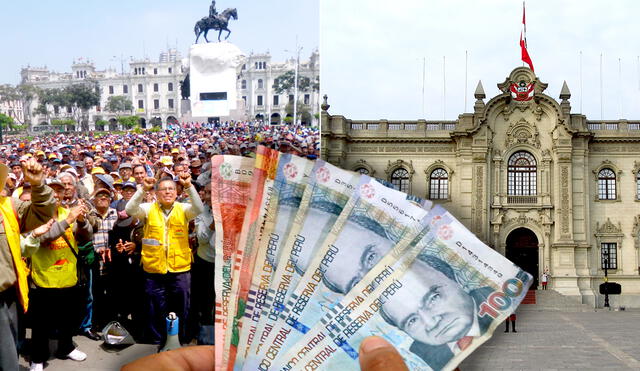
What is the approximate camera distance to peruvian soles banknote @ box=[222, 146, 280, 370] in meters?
1.63

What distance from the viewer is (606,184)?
20.6 metres

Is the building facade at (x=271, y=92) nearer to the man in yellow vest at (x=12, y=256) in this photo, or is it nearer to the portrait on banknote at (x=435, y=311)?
the man in yellow vest at (x=12, y=256)

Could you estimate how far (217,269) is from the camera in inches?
68.2

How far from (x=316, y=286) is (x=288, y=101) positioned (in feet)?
12.4

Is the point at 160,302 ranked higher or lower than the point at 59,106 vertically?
lower

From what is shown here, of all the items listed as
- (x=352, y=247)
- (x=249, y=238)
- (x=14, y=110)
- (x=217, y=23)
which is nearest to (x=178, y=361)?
(x=249, y=238)

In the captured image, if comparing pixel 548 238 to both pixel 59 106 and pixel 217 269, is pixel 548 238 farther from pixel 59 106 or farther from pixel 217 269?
pixel 217 269

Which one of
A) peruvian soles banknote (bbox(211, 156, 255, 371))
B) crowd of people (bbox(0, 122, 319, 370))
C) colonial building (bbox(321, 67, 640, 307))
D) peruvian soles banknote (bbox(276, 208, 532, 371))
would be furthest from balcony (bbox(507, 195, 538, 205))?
peruvian soles banknote (bbox(276, 208, 532, 371))

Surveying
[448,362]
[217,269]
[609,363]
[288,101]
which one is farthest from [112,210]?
[609,363]

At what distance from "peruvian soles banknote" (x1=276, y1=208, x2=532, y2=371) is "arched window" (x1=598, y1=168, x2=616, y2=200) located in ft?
67.0

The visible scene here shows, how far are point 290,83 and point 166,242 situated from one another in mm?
1863

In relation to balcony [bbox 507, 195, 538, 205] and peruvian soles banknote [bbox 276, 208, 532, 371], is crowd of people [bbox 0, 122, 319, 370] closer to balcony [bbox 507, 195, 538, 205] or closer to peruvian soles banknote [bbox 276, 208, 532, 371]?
peruvian soles banknote [bbox 276, 208, 532, 371]

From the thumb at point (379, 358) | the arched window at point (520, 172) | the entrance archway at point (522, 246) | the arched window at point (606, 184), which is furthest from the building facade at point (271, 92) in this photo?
the arched window at point (606, 184)

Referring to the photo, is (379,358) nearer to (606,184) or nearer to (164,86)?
(164,86)
